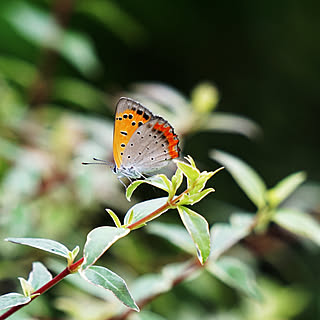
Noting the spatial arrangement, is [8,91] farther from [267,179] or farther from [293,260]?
[267,179]

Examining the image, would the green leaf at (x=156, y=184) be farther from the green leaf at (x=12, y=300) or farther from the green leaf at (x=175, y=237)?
the green leaf at (x=175, y=237)

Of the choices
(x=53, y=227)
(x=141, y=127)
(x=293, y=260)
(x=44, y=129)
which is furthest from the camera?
(x=293, y=260)

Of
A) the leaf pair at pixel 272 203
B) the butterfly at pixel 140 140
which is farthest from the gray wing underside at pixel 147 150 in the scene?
the leaf pair at pixel 272 203

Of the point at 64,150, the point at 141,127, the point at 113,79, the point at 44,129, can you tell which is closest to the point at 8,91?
the point at 44,129

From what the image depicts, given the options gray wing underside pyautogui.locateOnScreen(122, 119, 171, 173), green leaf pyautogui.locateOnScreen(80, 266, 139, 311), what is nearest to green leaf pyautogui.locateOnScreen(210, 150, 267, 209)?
gray wing underside pyautogui.locateOnScreen(122, 119, 171, 173)

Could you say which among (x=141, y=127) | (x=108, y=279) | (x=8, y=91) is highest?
(x=8, y=91)

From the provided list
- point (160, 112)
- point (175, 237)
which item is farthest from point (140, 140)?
point (160, 112)

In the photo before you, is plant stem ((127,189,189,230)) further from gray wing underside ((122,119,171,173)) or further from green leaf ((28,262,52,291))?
gray wing underside ((122,119,171,173))
